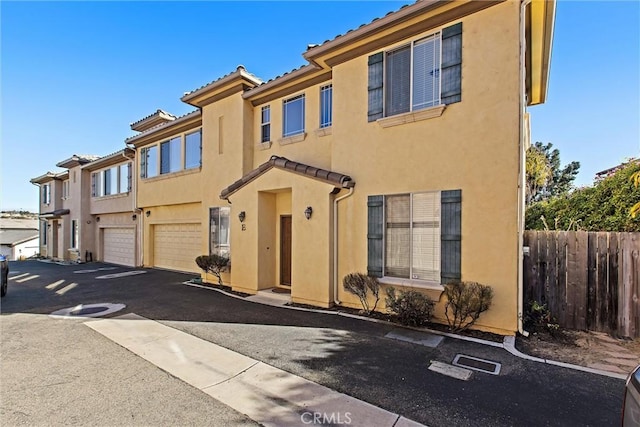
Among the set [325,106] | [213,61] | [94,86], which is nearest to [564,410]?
[325,106]

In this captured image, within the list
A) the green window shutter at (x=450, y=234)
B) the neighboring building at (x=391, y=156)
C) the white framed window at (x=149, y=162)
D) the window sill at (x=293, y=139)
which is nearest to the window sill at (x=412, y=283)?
the neighboring building at (x=391, y=156)

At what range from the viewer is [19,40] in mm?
9336

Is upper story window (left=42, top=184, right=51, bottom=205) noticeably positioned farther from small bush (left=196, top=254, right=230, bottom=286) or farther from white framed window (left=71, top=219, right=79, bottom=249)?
small bush (left=196, top=254, right=230, bottom=286)

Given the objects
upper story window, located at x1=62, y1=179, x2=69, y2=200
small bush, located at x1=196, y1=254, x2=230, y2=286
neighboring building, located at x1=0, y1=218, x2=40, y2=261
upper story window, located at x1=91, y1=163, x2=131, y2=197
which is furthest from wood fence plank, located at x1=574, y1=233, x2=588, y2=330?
neighboring building, located at x1=0, y1=218, x2=40, y2=261

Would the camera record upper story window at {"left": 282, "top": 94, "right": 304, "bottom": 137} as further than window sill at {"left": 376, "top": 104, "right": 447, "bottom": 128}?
Yes

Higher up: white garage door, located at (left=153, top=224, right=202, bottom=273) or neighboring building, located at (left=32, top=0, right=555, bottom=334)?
neighboring building, located at (left=32, top=0, right=555, bottom=334)

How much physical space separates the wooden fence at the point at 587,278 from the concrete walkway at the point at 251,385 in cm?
497

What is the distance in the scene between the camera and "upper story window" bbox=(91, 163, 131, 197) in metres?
17.7

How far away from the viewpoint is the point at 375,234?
727 cm

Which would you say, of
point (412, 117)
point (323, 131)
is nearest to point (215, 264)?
point (323, 131)

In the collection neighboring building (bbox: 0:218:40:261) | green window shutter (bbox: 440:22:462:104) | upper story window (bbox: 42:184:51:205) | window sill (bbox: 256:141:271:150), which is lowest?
neighboring building (bbox: 0:218:40:261)

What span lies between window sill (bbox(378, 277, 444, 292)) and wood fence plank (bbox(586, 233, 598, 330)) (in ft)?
9.22

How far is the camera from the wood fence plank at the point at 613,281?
219 inches

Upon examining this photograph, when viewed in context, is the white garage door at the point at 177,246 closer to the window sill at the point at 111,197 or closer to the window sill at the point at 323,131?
the window sill at the point at 111,197
